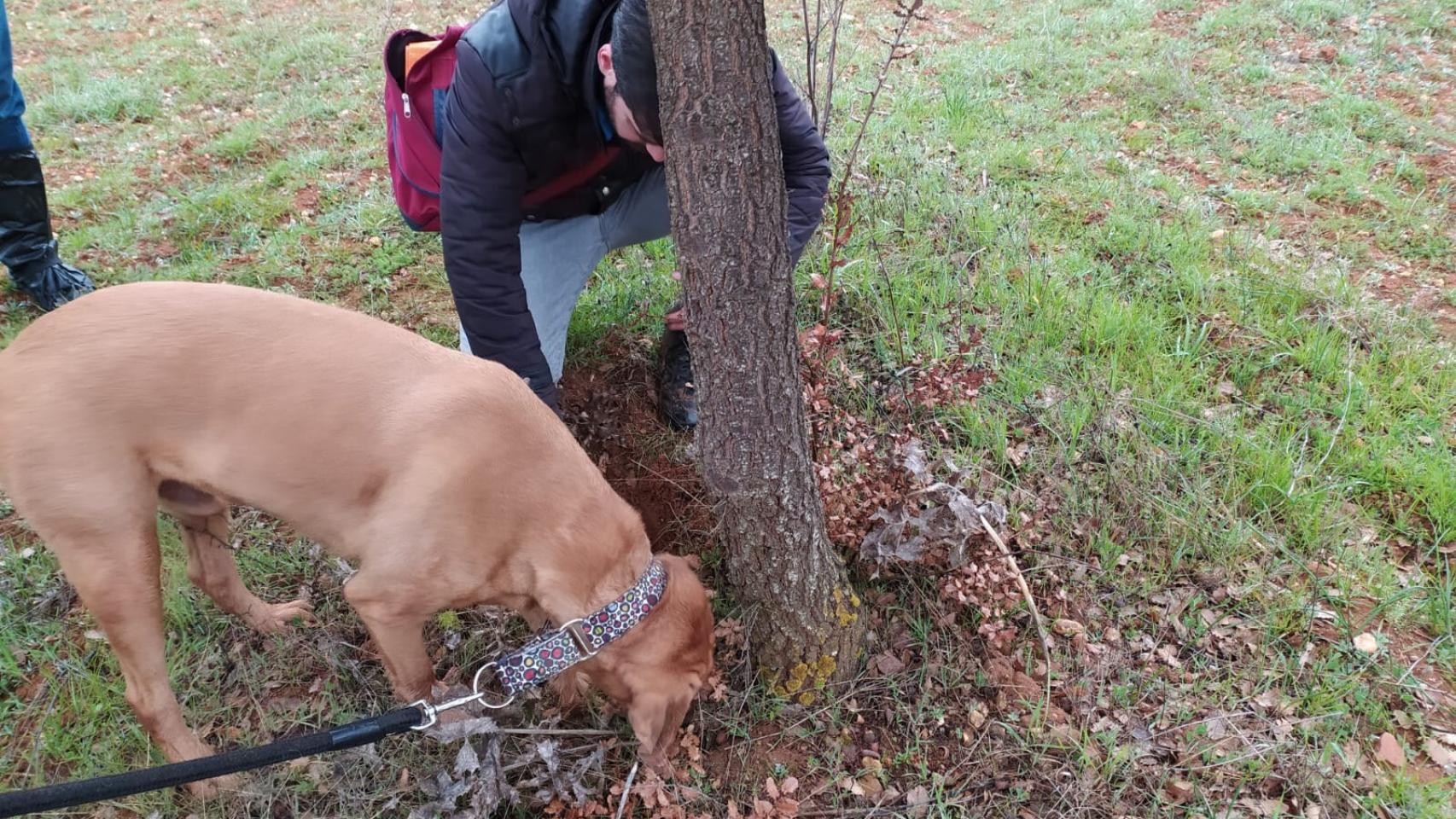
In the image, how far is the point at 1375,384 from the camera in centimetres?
360

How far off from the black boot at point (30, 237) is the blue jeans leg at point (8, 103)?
0.05 meters

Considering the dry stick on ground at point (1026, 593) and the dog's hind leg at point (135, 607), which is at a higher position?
the dog's hind leg at point (135, 607)

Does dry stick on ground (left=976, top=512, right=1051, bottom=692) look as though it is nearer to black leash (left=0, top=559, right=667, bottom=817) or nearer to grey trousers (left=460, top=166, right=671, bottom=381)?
black leash (left=0, top=559, right=667, bottom=817)

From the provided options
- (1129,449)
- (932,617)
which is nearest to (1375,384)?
(1129,449)

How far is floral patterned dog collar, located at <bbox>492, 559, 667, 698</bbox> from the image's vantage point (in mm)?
2096

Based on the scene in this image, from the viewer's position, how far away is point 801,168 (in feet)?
11.4

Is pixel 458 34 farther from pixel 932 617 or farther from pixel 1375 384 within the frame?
pixel 1375 384

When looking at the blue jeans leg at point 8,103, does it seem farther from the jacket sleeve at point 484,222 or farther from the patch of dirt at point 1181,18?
the patch of dirt at point 1181,18

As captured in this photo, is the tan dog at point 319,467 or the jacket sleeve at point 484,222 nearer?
the tan dog at point 319,467

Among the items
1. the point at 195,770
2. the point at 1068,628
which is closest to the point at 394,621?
the point at 195,770

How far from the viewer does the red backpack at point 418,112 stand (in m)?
3.11

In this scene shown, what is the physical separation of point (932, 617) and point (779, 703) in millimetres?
590

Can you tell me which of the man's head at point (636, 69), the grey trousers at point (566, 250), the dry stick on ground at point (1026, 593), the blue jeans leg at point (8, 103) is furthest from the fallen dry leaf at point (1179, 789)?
the blue jeans leg at point (8, 103)

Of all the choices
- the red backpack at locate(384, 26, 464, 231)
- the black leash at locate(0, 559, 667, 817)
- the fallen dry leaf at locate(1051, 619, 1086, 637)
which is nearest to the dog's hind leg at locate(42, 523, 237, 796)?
the black leash at locate(0, 559, 667, 817)
